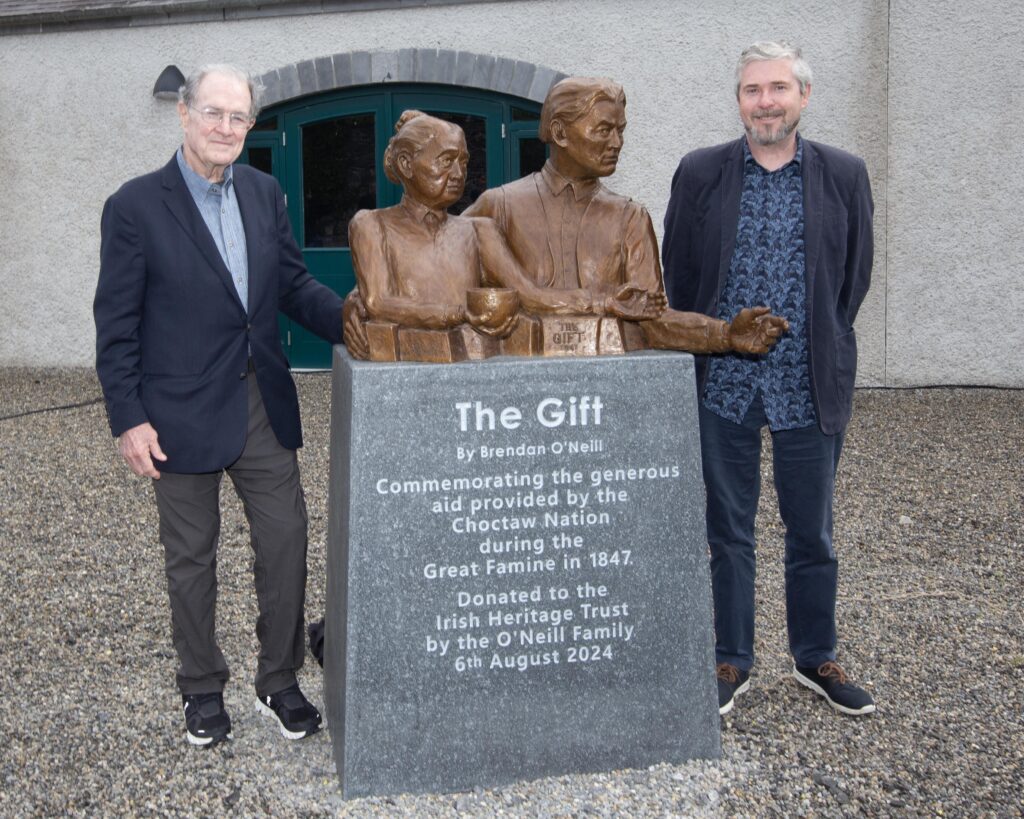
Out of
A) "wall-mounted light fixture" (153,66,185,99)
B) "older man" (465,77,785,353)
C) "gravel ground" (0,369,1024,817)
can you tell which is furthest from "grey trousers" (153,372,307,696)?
"wall-mounted light fixture" (153,66,185,99)

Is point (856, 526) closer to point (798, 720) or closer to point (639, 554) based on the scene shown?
point (798, 720)

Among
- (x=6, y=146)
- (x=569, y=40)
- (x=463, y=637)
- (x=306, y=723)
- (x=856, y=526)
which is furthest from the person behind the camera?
(x=6, y=146)

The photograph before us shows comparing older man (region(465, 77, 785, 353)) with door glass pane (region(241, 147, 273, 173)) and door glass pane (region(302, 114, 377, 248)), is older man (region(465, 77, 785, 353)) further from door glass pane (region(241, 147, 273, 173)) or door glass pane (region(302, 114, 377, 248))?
door glass pane (region(241, 147, 273, 173))

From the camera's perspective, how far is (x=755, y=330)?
3.20m

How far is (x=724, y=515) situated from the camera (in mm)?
3701

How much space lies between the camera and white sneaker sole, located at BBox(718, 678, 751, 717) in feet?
12.2

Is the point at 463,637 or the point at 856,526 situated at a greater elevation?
the point at 463,637

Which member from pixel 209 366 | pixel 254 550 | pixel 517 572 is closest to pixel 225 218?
pixel 209 366

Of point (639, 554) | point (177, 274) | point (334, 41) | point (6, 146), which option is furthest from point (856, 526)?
point (6, 146)

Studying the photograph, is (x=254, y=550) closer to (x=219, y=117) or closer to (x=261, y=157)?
(x=219, y=117)

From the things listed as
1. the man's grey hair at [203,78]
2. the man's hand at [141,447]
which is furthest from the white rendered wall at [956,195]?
the man's hand at [141,447]

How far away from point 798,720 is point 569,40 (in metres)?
7.25

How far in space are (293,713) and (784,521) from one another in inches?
66.7

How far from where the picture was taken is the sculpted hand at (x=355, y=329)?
317 cm
